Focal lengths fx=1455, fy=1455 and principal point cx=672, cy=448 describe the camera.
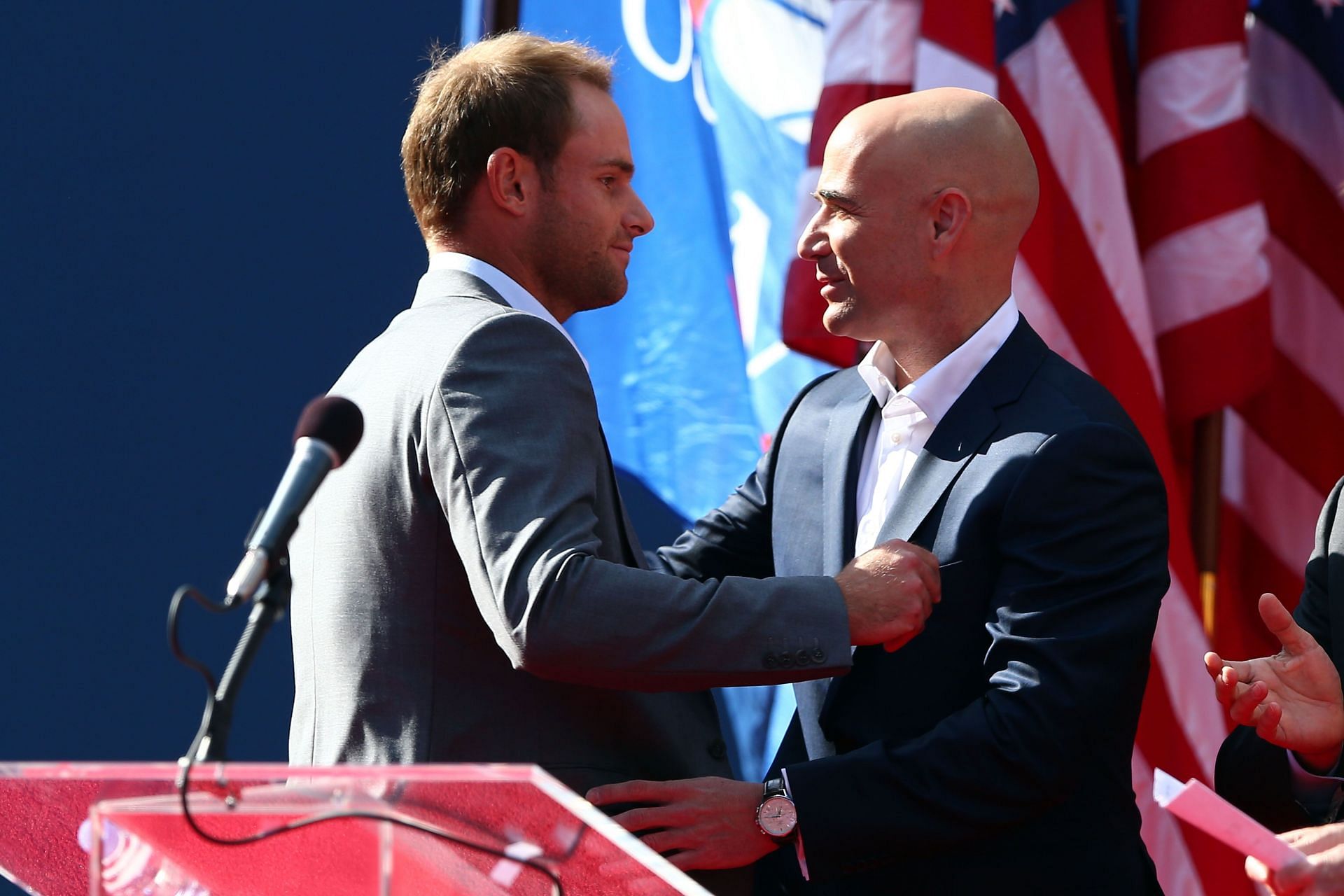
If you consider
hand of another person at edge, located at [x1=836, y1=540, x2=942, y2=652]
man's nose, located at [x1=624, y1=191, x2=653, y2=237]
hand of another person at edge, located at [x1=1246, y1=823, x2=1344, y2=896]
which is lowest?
hand of another person at edge, located at [x1=1246, y1=823, x2=1344, y2=896]

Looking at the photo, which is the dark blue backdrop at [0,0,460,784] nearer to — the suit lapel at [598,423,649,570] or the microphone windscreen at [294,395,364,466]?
the suit lapel at [598,423,649,570]

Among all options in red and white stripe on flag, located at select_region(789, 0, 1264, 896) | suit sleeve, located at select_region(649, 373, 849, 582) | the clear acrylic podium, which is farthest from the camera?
red and white stripe on flag, located at select_region(789, 0, 1264, 896)

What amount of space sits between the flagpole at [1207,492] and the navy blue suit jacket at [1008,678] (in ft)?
6.28

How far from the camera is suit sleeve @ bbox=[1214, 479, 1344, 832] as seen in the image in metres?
2.20

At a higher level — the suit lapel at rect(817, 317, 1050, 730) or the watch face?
the suit lapel at rect(817, 317, 1050, 730)

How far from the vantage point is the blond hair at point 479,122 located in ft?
7.40

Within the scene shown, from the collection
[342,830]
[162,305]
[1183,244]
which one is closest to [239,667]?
[342,830]

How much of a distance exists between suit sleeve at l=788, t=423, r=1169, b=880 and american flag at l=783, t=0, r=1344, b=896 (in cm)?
146

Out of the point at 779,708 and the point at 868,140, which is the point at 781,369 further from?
the point at 868,140

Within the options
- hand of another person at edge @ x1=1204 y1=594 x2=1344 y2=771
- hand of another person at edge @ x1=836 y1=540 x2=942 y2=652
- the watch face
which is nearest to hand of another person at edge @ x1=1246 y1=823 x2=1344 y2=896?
hand of another person at edge @ x1=1204 y1=594 x2=1344 y2=771

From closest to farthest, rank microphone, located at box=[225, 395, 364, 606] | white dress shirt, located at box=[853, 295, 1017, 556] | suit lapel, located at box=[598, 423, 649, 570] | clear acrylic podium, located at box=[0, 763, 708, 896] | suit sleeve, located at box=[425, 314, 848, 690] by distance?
1. clear acrylic podium, located at box=[0, 763, 708, 896]
2. microphone, located at box=[225, 395, 364, 606]
3. suit sleeve, located at box=[425, 314, 848, 690]
4. suit lapel, located at box=[598, 423, 649, 570]
5. white dress shirt, located at box=[853, 295, 1017, 556]

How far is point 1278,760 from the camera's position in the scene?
7.23 ft

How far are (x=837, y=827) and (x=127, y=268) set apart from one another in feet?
6.88

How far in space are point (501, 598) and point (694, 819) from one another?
0.42m
